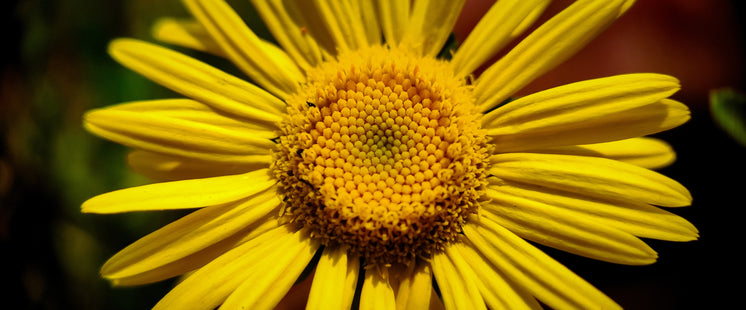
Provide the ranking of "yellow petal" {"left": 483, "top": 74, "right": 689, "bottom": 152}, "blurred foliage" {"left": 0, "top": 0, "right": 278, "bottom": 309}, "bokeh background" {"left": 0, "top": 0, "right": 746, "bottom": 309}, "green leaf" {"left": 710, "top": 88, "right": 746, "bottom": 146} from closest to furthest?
"yellow petal" {"left": 483, "top": 74, "right": 689, "bottom": 152} → "green leaf" {"left": 710, "top": 88, "right": 746, "bottom": 146} → "bokeh background" {"left": 0, "top": 0, "right": 746, "bottom": 309} → "blurred foliage" {"left": 0, "top": 0, "right": 278, "bottom": 309}

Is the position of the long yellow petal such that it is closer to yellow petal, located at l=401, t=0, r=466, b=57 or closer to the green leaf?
yellow petal, located at l=401, t=0, r=466, b=57

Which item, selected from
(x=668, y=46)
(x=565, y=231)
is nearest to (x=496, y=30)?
(x=565, y=231)

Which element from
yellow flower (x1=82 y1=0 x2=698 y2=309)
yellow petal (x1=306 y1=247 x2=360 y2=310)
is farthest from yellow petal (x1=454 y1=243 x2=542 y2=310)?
yellow petal (x1=306 y1=247 x2=360 y2=310)

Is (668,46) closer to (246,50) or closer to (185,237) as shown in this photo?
(246,50)

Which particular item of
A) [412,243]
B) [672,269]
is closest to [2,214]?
[412,243]

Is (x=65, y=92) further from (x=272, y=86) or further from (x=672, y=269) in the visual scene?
(x=672, y=269)
